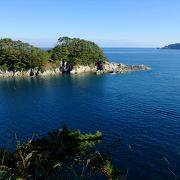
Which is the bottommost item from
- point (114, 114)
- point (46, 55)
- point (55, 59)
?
point (114, 114)

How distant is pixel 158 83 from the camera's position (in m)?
122

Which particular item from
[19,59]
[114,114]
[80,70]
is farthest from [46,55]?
[114,114]

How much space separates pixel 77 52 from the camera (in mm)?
162625

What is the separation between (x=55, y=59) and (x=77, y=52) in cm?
1515

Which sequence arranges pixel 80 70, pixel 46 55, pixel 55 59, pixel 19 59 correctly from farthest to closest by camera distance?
pixel 80 70 → pixel 55 59 → pixel 46 55 → pixel 19 59

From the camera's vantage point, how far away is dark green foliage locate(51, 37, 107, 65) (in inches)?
6109

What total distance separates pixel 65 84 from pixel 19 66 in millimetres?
34390

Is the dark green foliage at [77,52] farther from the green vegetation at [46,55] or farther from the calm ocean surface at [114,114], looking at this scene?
the calm ocean surface at [114,114]

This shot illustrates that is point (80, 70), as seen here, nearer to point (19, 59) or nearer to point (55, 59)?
point (55, 59)

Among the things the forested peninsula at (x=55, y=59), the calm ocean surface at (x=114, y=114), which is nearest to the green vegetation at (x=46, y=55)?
the forested peninsula at (x=55, y=59)

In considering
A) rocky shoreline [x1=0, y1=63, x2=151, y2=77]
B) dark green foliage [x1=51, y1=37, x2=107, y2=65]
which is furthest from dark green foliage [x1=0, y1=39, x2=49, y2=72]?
dark green foliage [x1=51, y1=37, x2=107, y2=65]

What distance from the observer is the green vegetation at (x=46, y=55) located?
143m

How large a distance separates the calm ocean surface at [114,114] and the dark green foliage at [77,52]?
28.8 m

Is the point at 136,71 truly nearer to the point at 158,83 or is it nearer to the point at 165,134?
the point at 158,83
